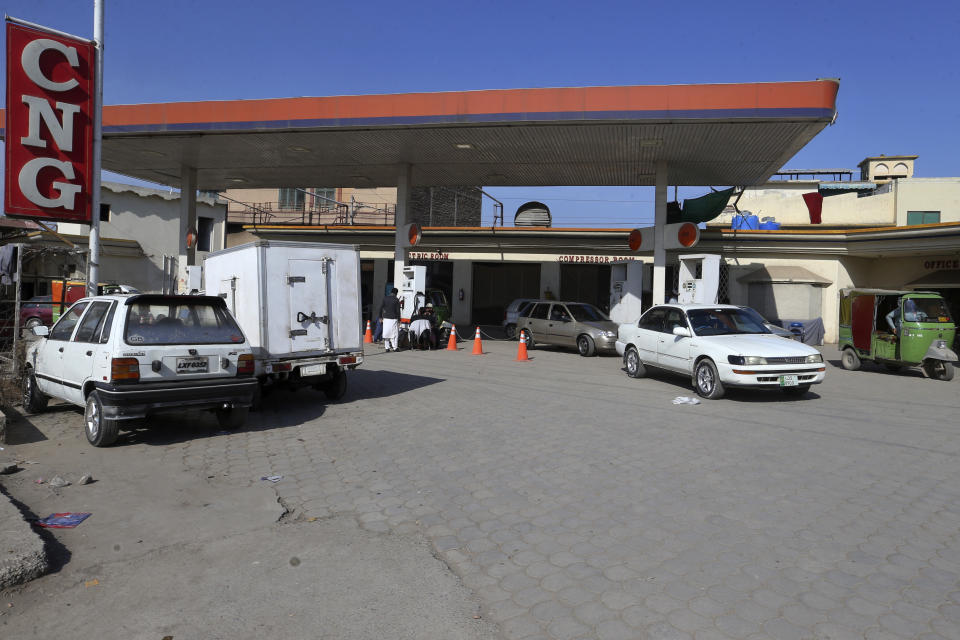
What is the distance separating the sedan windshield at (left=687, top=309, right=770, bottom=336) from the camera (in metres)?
11.6

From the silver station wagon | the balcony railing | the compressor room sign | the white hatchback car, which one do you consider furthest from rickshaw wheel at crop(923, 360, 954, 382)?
the balcony railing

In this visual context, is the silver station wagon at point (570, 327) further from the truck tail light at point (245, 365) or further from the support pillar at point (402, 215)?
the truck tail light at point (245, 365)

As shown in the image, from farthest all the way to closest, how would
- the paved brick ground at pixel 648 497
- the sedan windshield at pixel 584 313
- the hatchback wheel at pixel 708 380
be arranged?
the sedan windshield at pixel 584 313
the hatchback wheel at pixel 708 380
the paved brick ground at pixel 648 497

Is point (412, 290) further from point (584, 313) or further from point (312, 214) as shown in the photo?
point (312, 214)

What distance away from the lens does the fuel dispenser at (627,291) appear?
66.5ft

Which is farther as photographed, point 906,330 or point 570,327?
point 570,327

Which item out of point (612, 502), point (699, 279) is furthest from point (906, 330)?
point (612, 502)

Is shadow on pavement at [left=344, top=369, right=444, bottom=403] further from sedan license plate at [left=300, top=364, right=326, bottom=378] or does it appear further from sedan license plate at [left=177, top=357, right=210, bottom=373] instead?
sedan license plate at [left=177, top=357, right=210, bottom=373]

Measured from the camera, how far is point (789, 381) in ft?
34.2

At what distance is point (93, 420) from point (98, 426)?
200 mm

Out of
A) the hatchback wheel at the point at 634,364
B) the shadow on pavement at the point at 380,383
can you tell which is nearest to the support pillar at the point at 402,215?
the shadow on pavement at the point at 380,383

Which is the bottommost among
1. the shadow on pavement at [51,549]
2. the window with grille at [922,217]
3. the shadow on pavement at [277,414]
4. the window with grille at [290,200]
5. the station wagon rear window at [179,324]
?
the shadow on pavement at [51,549]

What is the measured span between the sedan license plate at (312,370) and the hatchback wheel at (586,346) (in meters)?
9.93

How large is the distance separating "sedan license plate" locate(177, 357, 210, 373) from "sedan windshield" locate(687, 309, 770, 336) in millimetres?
8283
